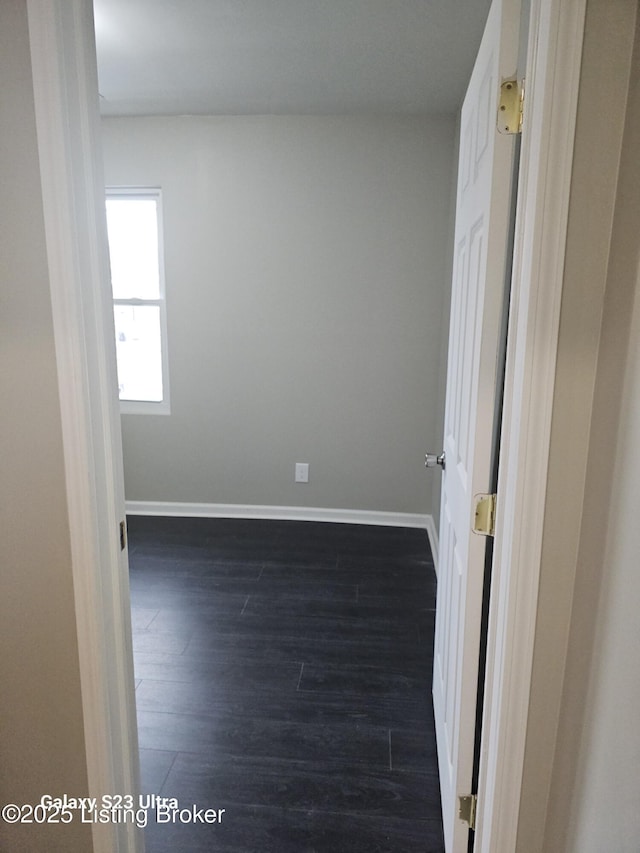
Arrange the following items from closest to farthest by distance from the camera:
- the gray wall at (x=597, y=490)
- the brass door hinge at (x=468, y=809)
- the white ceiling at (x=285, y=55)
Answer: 1. the gray wall at (x=597, y=490)
2. the brass door hinge at (x=468, y=809)
3. the white ceiling at (x=285, y=55)

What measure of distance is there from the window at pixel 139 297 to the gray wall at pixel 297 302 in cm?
11

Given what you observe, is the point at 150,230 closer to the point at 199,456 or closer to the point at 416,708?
the point at 199,456

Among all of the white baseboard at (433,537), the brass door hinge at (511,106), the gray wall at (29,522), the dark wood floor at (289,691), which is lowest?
the dark wood floor at (289,691)

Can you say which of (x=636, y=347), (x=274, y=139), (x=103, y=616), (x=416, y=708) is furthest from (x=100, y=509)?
(x=274, y=139)

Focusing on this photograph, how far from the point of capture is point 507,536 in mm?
1068

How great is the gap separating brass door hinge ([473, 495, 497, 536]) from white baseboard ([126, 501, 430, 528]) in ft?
8.22

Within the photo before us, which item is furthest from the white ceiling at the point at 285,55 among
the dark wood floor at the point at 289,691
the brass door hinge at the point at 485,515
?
the dark wood floor at the point at 289,691

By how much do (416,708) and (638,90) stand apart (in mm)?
1998

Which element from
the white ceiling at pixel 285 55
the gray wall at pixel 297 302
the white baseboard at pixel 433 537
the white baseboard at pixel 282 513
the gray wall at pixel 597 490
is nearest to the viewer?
the gray wall at pixel 597 490

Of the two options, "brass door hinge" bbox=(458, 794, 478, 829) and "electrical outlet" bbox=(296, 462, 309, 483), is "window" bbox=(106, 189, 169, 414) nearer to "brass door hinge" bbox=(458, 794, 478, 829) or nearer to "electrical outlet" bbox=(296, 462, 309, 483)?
"electrical outlet" bbox=(296, 462, 309, 483)

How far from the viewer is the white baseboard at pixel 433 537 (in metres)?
3.26

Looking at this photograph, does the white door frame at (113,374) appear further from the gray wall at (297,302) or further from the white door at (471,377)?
the gray wall at (297,302)

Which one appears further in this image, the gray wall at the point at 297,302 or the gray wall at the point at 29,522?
the gray wall at the point at 297,302

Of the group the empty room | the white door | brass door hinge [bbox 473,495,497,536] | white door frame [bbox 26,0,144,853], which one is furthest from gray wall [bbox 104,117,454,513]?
white door frame [bbox 26,0,144,853]
